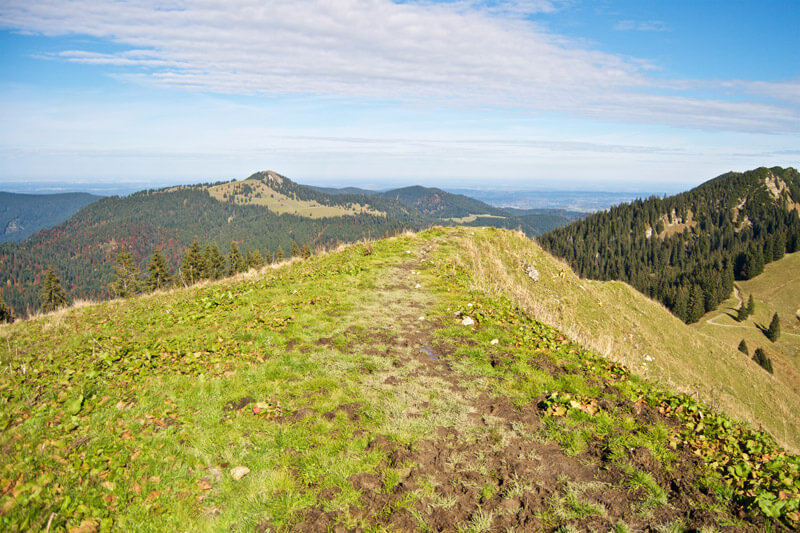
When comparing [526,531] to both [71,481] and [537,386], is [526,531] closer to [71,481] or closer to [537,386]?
[537,386]

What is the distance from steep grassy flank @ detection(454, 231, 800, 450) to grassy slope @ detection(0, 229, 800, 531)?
24.2 ft

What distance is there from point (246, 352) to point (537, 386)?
7562mm

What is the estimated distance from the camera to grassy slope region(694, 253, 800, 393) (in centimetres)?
8550

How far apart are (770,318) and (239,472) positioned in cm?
15133

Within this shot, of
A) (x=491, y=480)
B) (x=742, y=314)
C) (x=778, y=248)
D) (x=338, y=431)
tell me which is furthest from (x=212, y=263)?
(x=778, y=248)

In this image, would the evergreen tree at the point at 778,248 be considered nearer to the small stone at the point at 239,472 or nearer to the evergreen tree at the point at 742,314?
the evergreen tree at the point at 742,314

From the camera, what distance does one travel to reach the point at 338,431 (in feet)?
23.6

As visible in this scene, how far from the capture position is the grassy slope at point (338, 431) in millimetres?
5348

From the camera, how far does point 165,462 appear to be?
20.3 ft

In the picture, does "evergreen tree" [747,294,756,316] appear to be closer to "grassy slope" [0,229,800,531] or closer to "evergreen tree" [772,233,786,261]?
"evergreen tree" [772,233,786,261]

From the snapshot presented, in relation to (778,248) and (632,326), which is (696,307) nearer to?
(778,248)

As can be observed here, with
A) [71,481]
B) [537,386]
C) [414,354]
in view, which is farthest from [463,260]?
[71,481]

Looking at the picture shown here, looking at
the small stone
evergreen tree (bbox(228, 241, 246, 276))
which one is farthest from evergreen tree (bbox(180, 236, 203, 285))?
the small stone

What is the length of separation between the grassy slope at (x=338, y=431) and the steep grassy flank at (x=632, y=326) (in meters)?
7.38
